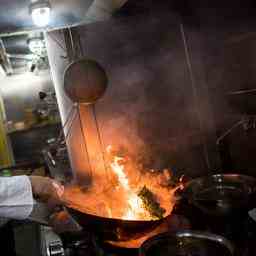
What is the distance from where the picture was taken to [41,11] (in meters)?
1.68

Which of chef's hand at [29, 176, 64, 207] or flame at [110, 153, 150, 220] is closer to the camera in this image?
chef's hand at [29, 176, 64, 207]

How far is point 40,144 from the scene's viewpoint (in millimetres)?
6633

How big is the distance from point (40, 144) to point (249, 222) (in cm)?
558

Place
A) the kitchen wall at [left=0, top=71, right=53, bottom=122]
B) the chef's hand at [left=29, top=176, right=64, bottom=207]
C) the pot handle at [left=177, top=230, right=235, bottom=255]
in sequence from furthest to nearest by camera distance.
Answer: the kitchen wall at [left=0, top=71, right=53, bottom=122] < the chef's hand at [left=29, top=176, right=64, bottom=207] < the pot handle at [left=177, top=230, right=235, bottom=255]

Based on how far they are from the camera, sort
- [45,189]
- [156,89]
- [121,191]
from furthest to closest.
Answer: [156,89], [121,191], [45,189]

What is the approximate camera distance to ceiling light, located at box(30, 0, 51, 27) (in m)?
1.62

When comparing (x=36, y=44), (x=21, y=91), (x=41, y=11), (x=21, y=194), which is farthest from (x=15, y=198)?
(x=21, y=91)

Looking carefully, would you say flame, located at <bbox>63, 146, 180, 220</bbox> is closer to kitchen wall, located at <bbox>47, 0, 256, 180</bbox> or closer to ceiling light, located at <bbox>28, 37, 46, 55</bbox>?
kitchen wall, located at <bbox>47, 0, 256, 180</bbox>

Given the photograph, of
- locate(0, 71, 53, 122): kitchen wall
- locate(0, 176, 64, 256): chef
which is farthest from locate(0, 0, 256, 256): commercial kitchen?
locate(0, 71, 53, 122): kitchen wall

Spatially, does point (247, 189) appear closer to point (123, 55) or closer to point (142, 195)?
point (142, 195)

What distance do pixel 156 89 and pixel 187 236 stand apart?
1395 millimetres

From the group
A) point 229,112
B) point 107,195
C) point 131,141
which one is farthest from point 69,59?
point 229,112

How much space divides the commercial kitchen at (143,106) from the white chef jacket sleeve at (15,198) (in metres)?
0.22

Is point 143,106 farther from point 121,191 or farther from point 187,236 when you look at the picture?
point 187,236
